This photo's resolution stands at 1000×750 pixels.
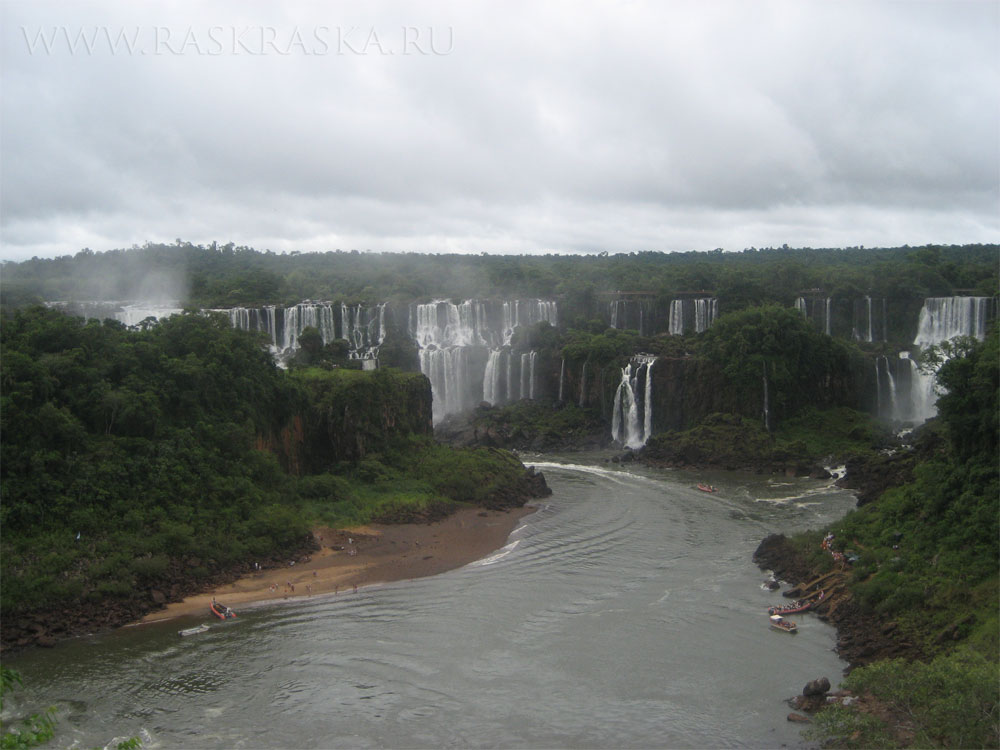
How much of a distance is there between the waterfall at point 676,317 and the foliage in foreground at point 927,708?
5323 centimetres

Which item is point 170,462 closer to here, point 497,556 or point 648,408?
point 497,556

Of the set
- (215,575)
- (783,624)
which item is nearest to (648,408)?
(783,624)

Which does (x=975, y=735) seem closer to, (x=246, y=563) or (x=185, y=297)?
(x=246, y=563)

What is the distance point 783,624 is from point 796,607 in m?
1.56

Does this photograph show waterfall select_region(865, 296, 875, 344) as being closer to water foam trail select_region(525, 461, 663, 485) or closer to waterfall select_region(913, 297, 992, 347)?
waterfall select_region(913, 297, 992, 347)

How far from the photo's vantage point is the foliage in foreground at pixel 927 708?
13094 mm

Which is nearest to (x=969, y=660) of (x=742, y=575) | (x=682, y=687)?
(x=682, y=687)

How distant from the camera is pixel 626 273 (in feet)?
286

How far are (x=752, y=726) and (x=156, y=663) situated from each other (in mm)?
13521

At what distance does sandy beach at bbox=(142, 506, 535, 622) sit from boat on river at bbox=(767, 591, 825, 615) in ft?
33.5

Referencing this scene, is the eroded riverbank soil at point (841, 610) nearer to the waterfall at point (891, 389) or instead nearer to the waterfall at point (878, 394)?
the waterfall at point (878, 394)

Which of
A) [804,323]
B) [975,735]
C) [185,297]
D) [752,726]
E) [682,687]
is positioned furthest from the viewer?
[185,297]

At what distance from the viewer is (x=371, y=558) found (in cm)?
2969

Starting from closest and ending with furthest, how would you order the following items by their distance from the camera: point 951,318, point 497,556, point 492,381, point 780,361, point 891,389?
1. point 497,556
2. point 780,361
3. point 891,389
4. point 951,318
5. point 492,381
